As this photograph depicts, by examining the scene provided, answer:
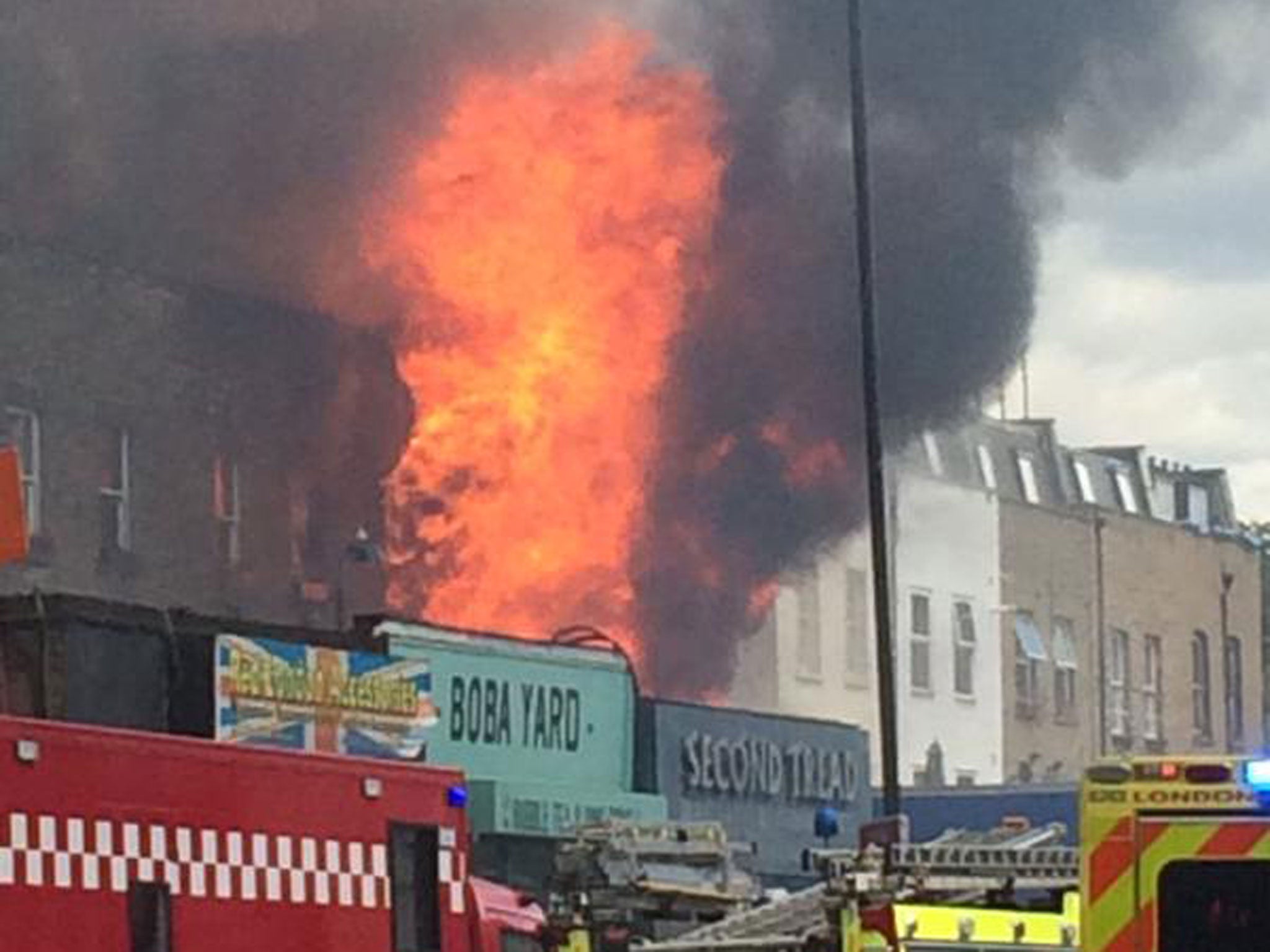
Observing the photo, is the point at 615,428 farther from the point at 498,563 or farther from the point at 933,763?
the point at 933,763

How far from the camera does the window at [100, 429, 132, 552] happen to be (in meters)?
31.5

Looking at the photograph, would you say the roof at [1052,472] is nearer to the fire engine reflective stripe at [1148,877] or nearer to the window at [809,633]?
the window at [809,633]

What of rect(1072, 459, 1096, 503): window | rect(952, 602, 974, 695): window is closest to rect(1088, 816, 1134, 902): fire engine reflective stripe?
rect(952, 602, 974, 695): window

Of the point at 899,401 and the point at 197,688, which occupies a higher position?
the point at 899,401

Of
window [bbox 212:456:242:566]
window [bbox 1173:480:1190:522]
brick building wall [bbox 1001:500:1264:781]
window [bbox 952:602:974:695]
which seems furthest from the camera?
window [bbox 1173:480:1190:522]

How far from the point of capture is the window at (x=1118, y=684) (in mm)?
52188

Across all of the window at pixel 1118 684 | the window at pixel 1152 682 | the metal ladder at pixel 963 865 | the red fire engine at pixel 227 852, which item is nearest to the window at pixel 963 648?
the window at pixel 1118 684

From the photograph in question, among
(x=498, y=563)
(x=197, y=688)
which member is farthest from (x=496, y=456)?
(x=197, y=688)

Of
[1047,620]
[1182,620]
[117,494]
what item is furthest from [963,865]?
[1182,620]

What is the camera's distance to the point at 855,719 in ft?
145

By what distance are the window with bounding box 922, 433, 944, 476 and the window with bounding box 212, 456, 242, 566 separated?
15023 millimetres

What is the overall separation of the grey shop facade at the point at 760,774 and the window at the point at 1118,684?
56.9ft

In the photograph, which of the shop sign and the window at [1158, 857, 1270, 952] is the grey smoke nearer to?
the shop sign

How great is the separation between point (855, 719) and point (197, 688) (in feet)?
65.0
